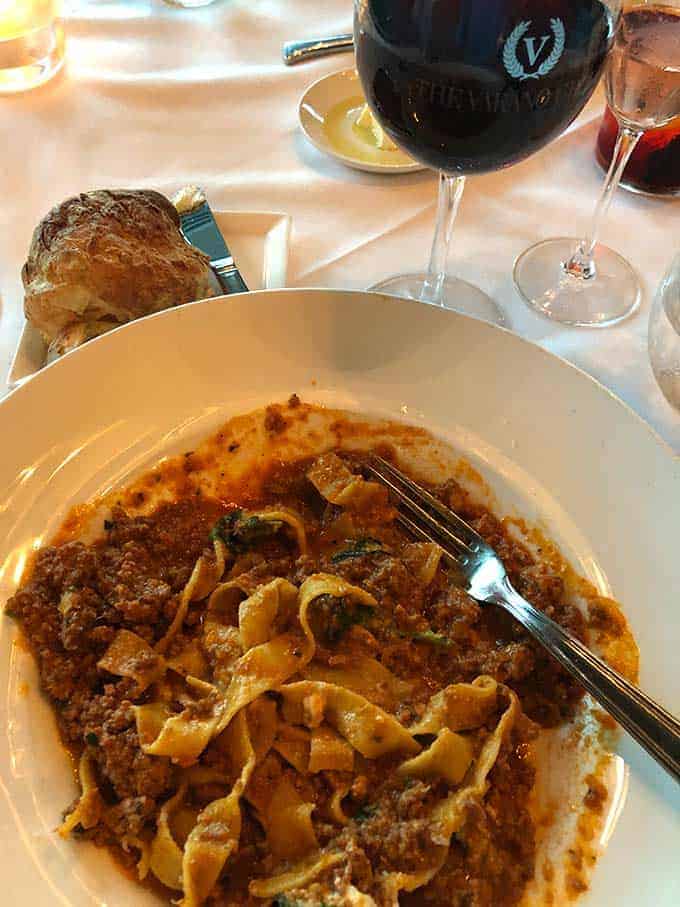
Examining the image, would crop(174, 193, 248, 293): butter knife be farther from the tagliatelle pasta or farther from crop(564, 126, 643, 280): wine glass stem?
crop(564, 126, 643, 280): wine glass stem

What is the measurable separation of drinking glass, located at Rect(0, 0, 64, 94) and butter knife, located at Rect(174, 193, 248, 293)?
996 mm

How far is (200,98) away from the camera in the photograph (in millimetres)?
2766

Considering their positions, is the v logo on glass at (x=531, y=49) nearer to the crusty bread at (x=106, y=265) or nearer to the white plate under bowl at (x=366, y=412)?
the white plate under bowl at (x=366, y=412)

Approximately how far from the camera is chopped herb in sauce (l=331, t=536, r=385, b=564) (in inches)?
66.3

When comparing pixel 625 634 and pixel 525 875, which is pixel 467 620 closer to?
pixel 625 634

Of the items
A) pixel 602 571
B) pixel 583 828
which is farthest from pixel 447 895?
pixel 602 571

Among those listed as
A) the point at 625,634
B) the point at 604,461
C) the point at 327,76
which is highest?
the point at 327,76

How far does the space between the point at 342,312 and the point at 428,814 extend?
1092mm

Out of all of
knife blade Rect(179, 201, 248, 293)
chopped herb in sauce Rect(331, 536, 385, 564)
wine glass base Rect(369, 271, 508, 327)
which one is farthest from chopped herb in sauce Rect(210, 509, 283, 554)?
wine glass base Rect(369, 271, 508, 327)

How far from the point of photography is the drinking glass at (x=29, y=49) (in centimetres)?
266

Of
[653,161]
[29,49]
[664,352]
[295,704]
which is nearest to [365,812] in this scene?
[295,704]

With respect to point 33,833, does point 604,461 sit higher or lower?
higher

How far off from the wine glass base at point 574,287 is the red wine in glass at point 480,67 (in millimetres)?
615

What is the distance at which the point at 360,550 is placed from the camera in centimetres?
170
